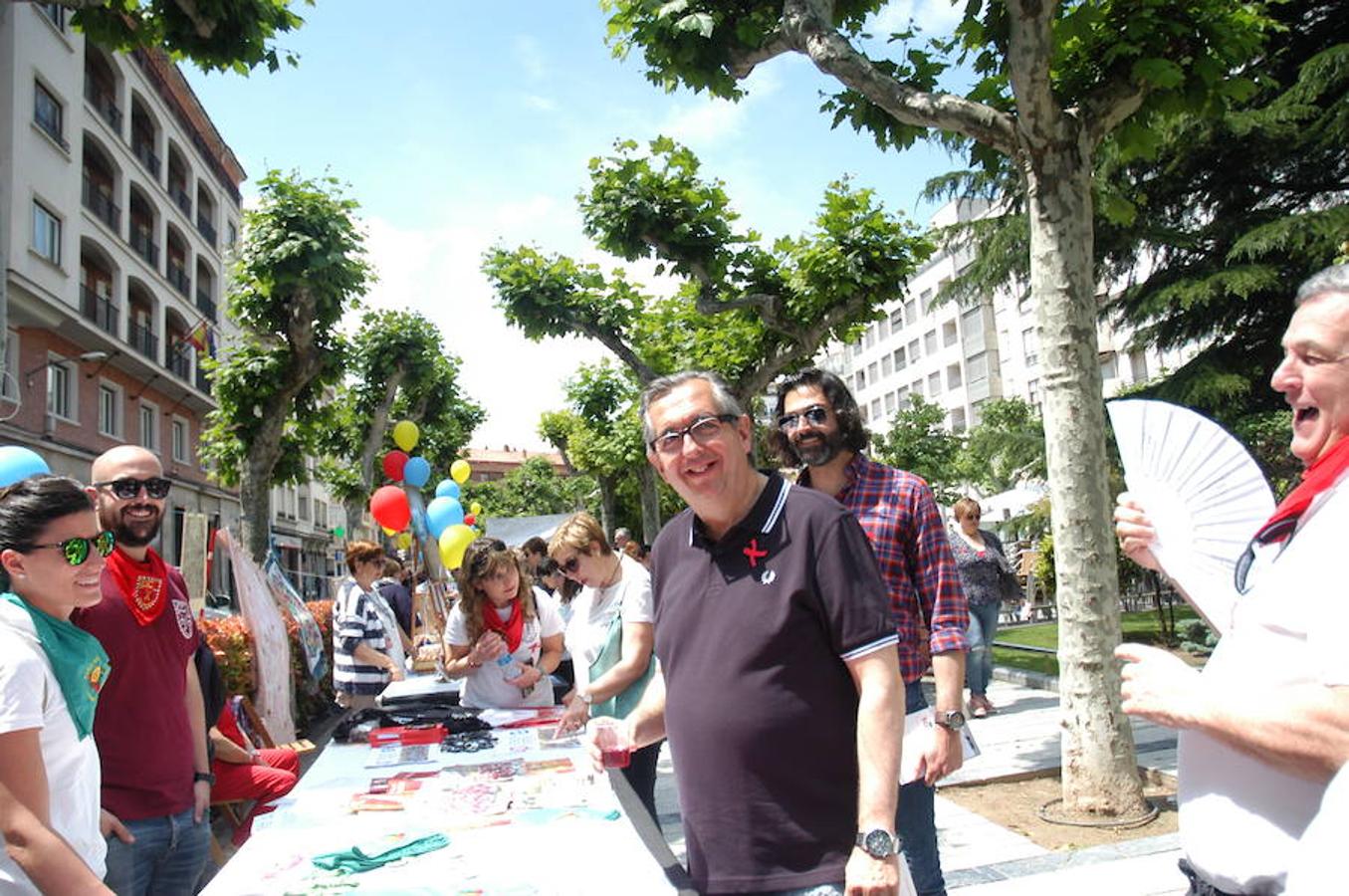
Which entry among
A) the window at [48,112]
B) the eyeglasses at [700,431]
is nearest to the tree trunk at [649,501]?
the window at [48,112]

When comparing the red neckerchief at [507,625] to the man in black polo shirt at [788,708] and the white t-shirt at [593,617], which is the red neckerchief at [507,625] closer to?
the white t-shirt at [593,617]

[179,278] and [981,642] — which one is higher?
[179,278]

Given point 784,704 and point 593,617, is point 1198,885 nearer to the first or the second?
point 784,704

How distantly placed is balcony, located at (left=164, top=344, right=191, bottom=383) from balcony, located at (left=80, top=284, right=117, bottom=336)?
356 centimetres

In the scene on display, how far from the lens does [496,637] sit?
17.1 ft

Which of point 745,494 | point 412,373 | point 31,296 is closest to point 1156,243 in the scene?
point 745,494

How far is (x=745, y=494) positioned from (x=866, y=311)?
10851mm

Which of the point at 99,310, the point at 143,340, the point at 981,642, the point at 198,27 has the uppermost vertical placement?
the point at 99,310

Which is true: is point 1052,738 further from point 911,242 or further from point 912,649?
point 911,242

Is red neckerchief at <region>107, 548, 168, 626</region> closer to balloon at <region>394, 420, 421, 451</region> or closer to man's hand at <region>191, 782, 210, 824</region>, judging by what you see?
man's hand at <region>191, 782, 210, 824</region>

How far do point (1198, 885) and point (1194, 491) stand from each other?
0.83 metres

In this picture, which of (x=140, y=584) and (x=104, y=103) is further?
(x=104, y=103)

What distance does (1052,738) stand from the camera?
7.53m

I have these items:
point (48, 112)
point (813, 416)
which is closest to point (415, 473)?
point (48, 112)
